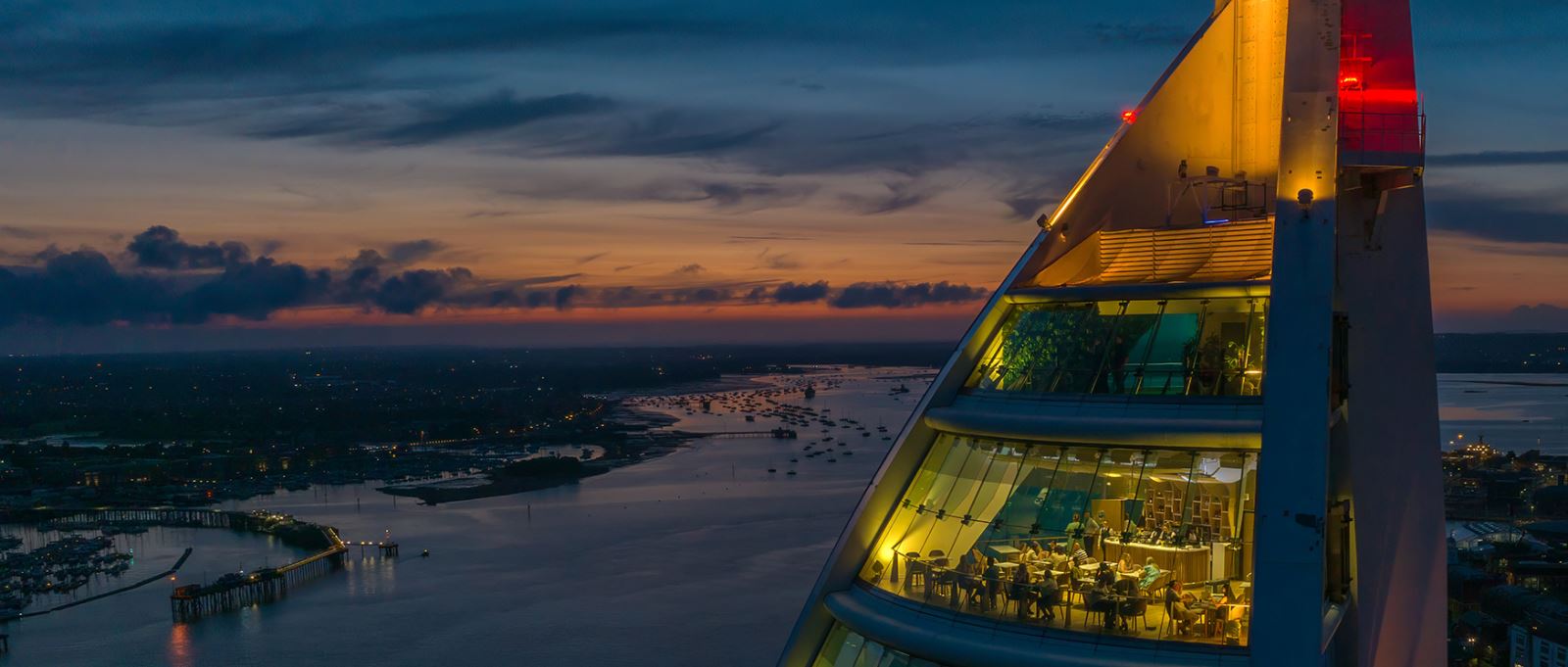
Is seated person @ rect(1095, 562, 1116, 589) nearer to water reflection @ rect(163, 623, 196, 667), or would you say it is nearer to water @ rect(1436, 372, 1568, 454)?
water reflection @ rect(163, 623, 196, 667)

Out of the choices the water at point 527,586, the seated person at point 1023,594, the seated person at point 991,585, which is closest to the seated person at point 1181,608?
the seated person at point 1023,594

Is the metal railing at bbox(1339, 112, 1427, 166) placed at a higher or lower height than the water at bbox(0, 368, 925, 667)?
higher

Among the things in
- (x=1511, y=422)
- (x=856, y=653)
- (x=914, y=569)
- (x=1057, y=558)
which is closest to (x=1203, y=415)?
(x=1057, y=558)

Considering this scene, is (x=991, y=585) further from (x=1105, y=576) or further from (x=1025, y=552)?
(x=1105, y=576)

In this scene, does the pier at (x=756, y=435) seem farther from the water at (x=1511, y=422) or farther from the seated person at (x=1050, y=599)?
the seated person at (x=1050, y=599)

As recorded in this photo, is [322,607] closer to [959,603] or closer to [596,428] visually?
[959,603]

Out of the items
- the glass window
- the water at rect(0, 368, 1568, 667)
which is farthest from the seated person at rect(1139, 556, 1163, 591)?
the water at rect(0, 368, 1568, 667)
